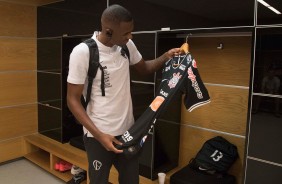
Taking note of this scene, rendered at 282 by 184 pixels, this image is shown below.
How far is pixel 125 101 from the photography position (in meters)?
1.45

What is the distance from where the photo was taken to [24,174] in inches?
128

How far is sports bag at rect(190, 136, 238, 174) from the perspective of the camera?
221 centimetres

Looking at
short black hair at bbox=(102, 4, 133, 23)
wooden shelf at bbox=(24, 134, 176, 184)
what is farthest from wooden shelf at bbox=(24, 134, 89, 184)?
short black hair at bbox=(102, 4, 133, 23)

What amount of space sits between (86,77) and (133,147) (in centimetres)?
45

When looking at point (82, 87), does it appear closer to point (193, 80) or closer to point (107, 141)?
point (107, 141)

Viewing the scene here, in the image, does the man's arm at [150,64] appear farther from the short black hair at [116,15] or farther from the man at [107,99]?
the short black hair at [116,15]

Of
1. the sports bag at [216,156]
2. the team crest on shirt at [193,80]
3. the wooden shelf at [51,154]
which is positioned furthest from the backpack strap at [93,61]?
the wooden shelf at [51,154]

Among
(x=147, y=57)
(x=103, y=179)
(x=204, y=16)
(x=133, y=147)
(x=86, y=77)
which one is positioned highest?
(x=204, y=16)

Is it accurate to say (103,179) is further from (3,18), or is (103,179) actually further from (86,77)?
(3,18)

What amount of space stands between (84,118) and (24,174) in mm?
2413

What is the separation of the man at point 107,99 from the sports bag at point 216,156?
94 cm

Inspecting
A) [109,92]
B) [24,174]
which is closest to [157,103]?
[109,92]

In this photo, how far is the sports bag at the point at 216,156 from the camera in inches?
87.2

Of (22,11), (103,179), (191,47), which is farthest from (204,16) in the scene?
(22,11)
